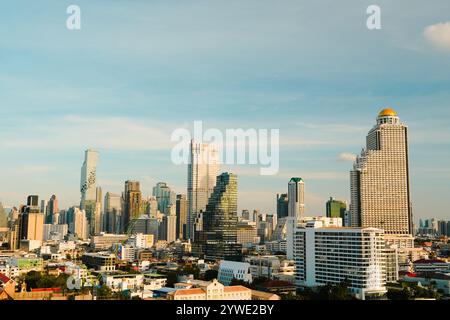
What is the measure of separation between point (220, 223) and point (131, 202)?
657 centimetres

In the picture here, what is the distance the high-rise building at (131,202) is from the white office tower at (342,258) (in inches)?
544

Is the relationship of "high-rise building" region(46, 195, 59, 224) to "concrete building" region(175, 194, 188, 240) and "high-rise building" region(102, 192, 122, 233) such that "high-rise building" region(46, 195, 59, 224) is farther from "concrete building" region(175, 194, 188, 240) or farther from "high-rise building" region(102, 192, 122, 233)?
"concrete building" region(175, 194, 188, 240)

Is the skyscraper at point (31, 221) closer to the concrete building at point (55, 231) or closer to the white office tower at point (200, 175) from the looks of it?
the concrete building at point (55, 231)

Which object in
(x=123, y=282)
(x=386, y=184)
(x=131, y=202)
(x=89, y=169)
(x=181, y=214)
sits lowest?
(x=123, y=282)

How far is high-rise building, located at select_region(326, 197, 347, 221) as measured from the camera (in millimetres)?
22484

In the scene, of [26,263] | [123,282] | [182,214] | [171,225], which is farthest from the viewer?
[171,225]

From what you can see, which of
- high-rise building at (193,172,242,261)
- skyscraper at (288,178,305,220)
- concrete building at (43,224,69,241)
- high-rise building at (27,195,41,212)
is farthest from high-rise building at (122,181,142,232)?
skyscraper at (288,178,305,220)

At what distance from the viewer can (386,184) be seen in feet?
62.8

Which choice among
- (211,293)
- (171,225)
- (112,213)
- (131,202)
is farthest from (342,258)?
(171,225)

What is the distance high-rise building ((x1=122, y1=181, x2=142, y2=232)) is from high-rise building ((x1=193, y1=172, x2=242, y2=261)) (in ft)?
16.6

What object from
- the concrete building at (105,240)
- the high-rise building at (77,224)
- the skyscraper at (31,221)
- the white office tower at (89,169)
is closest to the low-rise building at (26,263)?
the white office tower at (89,169)

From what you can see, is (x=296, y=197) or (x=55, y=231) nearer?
(x=296, y=197)

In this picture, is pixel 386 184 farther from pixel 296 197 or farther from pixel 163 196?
pixel 163 196
